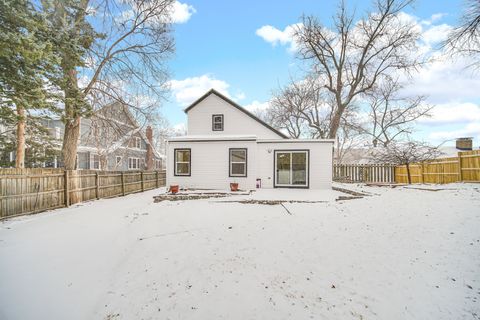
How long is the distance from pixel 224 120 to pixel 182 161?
4078 mm

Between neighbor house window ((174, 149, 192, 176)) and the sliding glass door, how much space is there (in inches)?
202

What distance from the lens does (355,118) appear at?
2691cm

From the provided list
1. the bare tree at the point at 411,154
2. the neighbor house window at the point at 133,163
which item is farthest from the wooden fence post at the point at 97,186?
the neighbor house window at the point at 133,163

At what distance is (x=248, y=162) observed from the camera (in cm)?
1241

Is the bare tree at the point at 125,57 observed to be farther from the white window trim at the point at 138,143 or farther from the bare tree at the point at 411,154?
the white window trim at the point at 138,143

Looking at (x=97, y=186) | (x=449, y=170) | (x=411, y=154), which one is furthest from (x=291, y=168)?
(x=97, y=186)

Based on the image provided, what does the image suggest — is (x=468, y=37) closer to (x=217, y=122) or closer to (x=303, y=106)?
(x=217, y=122)

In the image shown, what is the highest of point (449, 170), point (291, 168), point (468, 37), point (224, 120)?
point (468, 37)

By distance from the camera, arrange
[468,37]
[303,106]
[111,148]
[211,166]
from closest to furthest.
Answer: [468,37], [211,166], [111,148], [303,106]

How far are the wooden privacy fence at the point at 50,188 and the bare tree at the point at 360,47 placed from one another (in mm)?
18146

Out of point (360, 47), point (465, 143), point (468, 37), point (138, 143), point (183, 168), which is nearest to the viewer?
point (468, 37)

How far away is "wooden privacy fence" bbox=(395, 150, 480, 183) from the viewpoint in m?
10.7

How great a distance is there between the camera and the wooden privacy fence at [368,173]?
54.9ft

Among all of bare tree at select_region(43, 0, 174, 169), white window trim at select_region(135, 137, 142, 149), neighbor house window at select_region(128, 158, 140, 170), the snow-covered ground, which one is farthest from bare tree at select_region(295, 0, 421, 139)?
neighbor house window at select_region(128, 158, 140, 170)
